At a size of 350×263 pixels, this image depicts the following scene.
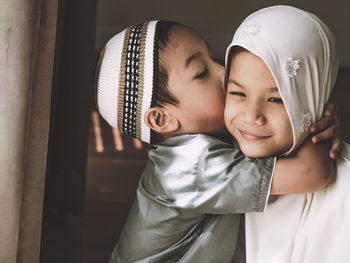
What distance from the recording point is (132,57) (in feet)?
3.38

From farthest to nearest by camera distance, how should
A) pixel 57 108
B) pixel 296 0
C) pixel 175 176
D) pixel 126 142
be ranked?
pixel 296 0 < pixel 126 142 < pixel 57 108 < pixel 175 176

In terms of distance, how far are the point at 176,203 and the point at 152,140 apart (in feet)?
0.62

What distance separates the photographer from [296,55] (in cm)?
88

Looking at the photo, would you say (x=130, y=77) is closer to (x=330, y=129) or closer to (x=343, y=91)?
(x=330, y=129)

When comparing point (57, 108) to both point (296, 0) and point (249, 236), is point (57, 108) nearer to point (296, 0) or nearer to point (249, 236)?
point (249, 236)

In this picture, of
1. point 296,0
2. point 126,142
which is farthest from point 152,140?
point 296,0

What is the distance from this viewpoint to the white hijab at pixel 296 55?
0.87m

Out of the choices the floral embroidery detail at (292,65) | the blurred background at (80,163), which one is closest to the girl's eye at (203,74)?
the floral embroidery detail at (292,65)

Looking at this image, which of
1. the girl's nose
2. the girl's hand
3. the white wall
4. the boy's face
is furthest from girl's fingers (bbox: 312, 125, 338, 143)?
the white wall

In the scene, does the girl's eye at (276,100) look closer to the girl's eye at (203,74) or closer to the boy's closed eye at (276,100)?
the boy's closed eye at (276,100)

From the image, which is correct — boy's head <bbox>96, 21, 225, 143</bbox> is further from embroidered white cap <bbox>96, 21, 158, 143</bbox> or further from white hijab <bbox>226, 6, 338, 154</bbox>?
white hijab <bbox>226, 6, 338, 154</bbox>

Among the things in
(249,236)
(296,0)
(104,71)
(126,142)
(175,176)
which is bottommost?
(126,142)

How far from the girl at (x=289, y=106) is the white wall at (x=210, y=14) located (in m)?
1.63

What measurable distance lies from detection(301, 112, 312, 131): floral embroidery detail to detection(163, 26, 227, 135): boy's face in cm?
21
